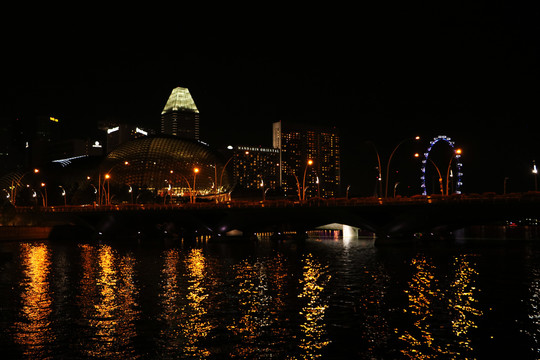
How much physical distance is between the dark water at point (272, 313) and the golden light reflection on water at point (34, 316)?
67mm

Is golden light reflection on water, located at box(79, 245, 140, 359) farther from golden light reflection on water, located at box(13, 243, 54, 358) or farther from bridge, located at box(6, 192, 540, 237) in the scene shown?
bridge, located at box(6, 192, 540, 237)

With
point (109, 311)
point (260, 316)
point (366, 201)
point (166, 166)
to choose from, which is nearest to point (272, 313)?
point (260, 316)

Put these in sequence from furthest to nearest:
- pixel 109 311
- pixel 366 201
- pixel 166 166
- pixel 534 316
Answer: pixel 166 166 → pixel 366 201 → pixel 109 311 → pixel 534 316

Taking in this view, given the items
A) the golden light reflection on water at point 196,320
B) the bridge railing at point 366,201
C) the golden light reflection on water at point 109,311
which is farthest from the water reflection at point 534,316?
the bridge railing at point 366,201

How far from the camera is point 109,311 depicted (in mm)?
26016

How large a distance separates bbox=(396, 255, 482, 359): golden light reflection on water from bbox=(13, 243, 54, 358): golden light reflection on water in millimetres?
12586

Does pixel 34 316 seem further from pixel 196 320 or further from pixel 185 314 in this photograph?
pixel 196 320

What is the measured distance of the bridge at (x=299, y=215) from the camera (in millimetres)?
70062

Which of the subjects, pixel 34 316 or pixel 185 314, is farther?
pixel 185 314

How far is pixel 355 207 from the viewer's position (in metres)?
78.1

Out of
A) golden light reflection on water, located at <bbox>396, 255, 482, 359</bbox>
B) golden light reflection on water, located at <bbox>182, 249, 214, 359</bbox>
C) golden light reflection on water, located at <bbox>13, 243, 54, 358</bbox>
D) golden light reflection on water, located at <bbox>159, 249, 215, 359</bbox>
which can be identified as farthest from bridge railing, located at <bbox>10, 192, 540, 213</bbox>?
golden light reflection on water, located at <bbox>13, 243, 54, 358</bbox>

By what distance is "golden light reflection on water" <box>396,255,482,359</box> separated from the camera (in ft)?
59.7

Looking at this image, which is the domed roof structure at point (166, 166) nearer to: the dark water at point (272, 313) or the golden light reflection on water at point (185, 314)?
the dark water at point (272, 313)

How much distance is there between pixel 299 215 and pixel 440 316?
208ft
